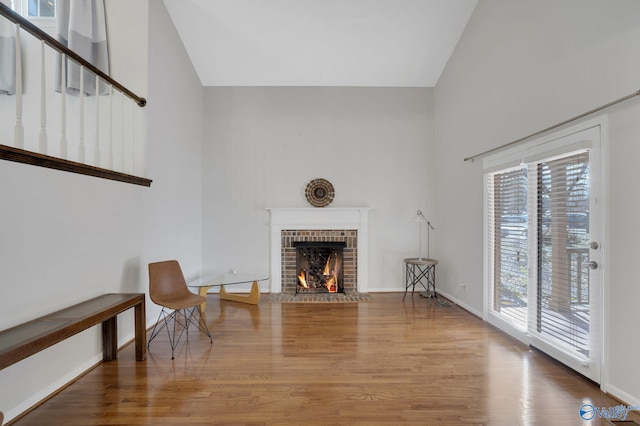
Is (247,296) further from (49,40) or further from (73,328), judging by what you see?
(49,40)

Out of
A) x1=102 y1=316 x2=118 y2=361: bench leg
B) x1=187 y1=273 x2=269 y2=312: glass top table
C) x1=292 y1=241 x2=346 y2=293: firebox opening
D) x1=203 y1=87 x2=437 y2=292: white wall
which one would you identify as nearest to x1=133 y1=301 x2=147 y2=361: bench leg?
x1=102 y1=316 x2=118 y2=361: bench leg

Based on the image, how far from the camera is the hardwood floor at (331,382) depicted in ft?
6.42

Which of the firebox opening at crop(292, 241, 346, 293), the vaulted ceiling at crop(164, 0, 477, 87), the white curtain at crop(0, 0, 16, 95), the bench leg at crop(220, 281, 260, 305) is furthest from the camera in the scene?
the firebox opening at crop(292, 241, 346, 293)

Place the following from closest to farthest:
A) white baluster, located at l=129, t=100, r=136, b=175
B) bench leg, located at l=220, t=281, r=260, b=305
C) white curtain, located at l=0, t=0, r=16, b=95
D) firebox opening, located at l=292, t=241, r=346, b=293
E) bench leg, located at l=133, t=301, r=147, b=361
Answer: bench leg, located at l=133, t=301, r=147, b=361
white curtain, located at l=0, t=0, r=16, b=95
white baluster, located at l=129, t=100, r=136, b=175
bench leg, located at l=220, t=281, r=260, b=305
firebox opening, located at l=292, t=241, r=346, b=293

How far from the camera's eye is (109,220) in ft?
9.13

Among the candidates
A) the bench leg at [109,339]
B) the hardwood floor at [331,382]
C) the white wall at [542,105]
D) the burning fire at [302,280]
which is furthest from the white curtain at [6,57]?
the white wall at [542,105]

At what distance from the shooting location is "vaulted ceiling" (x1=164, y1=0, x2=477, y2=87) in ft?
12.6

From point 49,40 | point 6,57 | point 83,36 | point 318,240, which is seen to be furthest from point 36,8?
point 318,240

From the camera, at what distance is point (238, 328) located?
3.43 meters

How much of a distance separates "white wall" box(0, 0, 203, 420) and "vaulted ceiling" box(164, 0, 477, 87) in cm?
44
